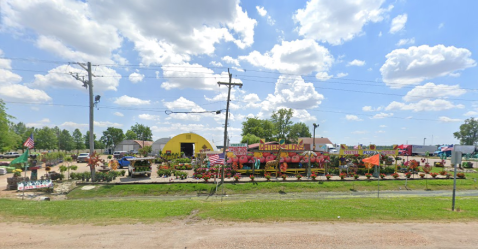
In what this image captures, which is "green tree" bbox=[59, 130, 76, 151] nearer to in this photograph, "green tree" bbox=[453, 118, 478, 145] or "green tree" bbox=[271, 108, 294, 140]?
"green tree" bbox=[271, 108, 294, 140]

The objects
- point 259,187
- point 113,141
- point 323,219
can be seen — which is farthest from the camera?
point 113,141

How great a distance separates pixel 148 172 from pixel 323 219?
1909 centimetres

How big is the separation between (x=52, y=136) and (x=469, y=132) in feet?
503

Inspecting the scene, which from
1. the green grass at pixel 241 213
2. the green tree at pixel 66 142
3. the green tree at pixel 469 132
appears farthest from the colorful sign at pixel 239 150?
the green tree at pixel 469 132

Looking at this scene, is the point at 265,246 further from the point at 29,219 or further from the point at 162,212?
the point at 29,219

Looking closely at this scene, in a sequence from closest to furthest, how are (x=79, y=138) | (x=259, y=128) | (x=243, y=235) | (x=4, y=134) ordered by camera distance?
(x=243, y=235)
(x=4, y=134)
(x=259, y=128)
(x=79, y=138)

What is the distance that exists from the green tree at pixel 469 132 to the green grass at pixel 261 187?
99.3 metres

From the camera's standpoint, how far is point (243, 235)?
7594 mm

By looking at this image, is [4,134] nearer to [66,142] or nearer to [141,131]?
[66,142]

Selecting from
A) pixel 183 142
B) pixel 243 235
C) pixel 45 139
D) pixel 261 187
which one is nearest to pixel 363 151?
pixel 261 187

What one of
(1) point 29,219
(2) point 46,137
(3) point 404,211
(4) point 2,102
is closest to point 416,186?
(3) point 404,211

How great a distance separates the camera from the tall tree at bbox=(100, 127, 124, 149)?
98.7 meters

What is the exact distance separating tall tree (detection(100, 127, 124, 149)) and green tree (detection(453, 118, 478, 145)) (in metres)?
147

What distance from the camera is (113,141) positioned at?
99.2 metres
